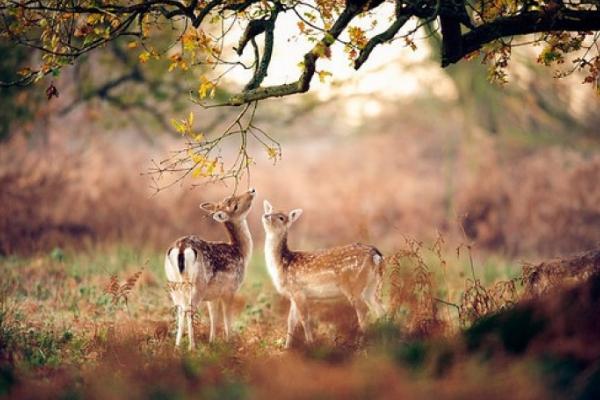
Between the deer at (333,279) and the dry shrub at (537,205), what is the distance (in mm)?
10281

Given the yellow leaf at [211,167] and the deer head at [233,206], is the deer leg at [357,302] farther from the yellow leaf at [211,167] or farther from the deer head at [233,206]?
the yellow leaf at [211,167]

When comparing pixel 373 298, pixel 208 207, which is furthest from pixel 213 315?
pixel 373 298

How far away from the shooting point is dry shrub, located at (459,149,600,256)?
19078 millimetres

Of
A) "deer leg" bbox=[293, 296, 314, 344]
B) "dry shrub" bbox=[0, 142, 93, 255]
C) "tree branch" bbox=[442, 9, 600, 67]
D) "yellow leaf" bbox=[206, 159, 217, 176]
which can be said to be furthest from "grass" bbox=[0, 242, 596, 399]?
"dry shrub" bbox=[0, 142, 93, 255]

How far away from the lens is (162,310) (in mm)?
10469

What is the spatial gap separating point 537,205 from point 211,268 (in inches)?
492

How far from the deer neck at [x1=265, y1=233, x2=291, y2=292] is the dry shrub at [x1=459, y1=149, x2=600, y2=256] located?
10.2 metres

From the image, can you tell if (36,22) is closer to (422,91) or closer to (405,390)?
(405,390)

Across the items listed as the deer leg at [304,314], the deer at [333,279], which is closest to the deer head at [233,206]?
the deer at [333,279]

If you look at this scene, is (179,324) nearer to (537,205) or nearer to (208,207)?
(208,207)

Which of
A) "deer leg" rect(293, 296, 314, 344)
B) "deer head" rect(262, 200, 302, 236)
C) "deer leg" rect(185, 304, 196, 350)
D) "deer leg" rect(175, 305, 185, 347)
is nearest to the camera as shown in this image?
"deer leg" rect(185, 304, 196, 350)

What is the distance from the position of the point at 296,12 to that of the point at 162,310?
4.18 meters

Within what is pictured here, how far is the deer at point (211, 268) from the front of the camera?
28.1ft

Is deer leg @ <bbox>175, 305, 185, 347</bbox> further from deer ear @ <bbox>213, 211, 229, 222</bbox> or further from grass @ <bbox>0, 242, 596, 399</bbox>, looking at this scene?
deer ear @ <bbox>213, 211, 229, 222</bbox>
